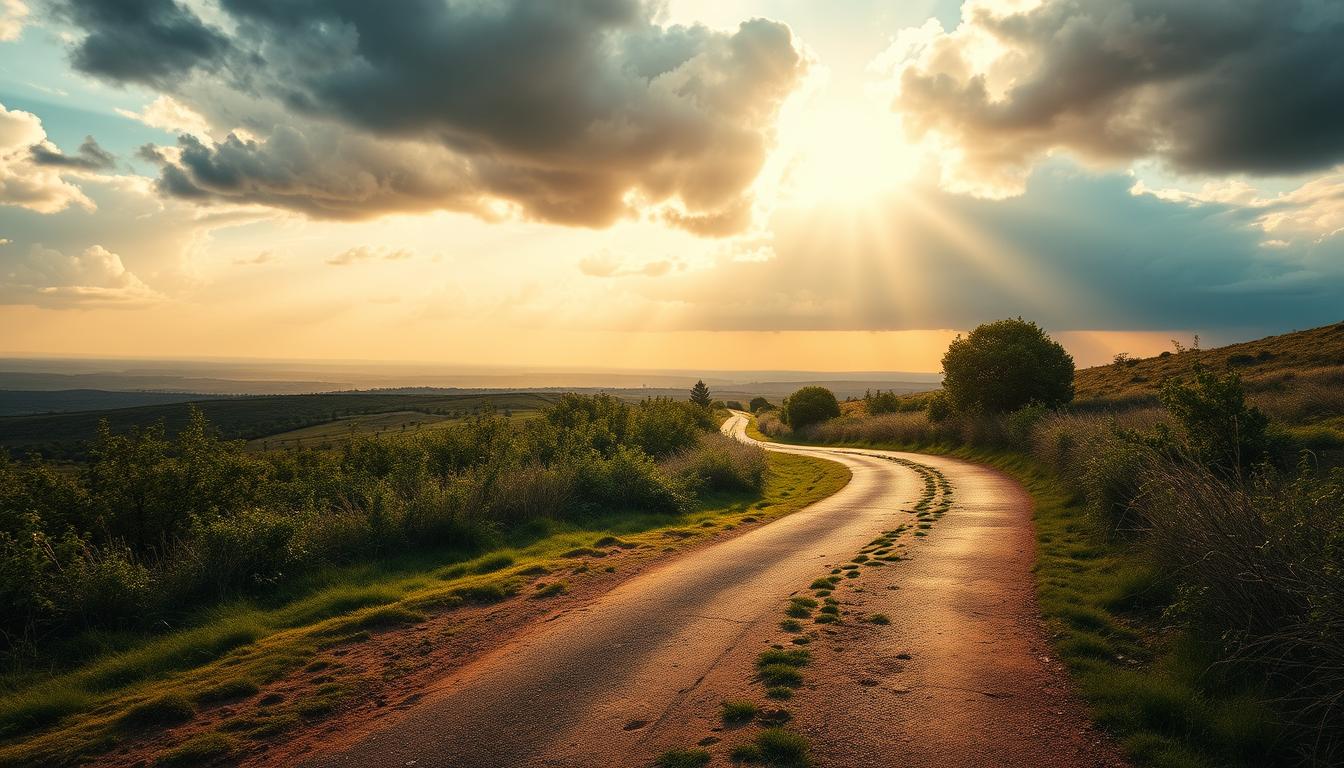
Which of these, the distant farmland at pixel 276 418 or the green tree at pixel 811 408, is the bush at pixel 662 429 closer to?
the green tree at pixel 811 408

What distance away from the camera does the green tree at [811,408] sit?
281 feet

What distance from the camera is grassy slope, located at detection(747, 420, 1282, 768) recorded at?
19.4 feet

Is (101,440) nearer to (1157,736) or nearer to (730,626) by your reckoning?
(730,626)

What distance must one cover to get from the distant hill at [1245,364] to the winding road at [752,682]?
33.3 m

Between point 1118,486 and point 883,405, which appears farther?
point 883,405

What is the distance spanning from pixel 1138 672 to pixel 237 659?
38.8ft

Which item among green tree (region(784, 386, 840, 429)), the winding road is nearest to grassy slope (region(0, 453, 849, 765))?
the winding road

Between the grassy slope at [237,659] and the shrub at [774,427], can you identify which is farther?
the shrub at [774,427]

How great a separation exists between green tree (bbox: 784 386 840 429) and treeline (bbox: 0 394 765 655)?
6301 centimetres

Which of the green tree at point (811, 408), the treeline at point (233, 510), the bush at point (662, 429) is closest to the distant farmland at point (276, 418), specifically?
the green tree at point (811, 408)

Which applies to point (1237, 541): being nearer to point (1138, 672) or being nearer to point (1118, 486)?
point (1138, 672)

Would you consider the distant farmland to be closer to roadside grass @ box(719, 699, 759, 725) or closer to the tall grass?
the tall grass

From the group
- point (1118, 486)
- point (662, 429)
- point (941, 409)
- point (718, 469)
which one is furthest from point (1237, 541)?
point (941, 409)

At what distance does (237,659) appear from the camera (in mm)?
9031
